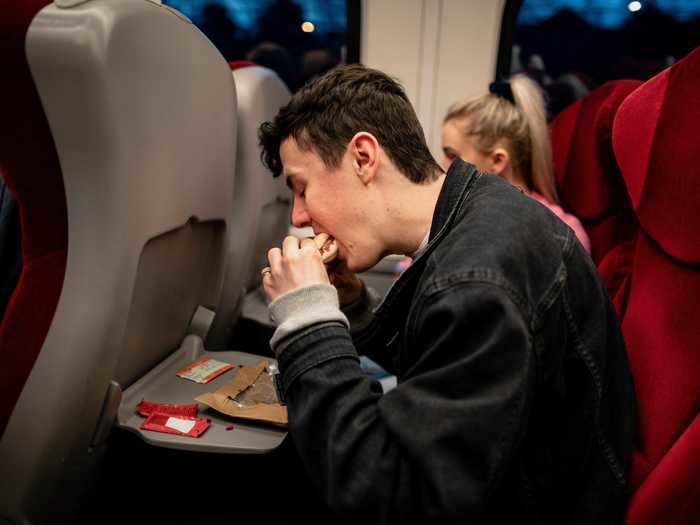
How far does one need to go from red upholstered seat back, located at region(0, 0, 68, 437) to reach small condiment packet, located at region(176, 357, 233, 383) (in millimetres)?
341

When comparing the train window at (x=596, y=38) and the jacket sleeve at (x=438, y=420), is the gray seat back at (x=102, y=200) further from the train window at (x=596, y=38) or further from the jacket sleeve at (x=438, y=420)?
the train window at (x=596, y=38)

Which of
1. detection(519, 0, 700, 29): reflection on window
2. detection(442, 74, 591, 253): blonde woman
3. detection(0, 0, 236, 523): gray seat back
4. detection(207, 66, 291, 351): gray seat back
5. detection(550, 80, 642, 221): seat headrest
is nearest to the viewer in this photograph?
detection(0, 0, 236, 523): gray seat back

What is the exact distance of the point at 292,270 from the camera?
966 mm

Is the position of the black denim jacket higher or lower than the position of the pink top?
higher

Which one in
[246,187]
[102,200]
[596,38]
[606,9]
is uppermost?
[606,9]

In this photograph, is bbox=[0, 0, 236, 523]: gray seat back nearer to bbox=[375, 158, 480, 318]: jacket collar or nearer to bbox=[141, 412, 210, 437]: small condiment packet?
bbox=[141, 412, 210, 437]: small condiment packet

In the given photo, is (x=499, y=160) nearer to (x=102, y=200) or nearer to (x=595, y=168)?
(x=595, y=168)

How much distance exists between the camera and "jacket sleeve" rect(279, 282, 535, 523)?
0.71 m

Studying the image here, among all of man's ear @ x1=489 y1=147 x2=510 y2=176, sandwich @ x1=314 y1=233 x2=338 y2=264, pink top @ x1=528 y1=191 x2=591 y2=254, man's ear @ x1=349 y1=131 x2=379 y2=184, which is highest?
man's ear @ x1=349 y1=131 x2=379 y2=184

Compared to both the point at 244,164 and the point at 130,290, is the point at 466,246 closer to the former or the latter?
the point at 130,290

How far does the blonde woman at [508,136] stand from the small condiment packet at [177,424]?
1541 millimetres

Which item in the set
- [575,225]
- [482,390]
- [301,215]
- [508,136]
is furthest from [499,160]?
[482,390]

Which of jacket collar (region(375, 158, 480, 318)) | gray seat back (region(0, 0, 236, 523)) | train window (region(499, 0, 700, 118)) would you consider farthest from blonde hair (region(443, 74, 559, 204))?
gray seat back (region(0, 0, 236, 523))

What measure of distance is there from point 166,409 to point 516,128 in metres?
1.72
